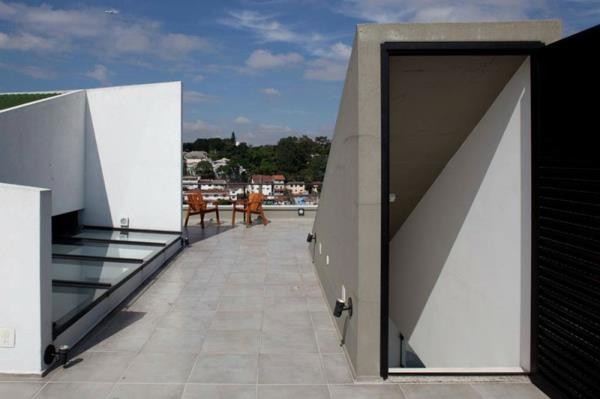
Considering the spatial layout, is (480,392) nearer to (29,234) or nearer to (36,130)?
(29,234)

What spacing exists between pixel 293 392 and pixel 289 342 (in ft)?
3.17

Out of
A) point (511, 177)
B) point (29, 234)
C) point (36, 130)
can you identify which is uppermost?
point (36, 130)

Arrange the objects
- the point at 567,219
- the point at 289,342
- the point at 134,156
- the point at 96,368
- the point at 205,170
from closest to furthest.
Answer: the point at 567,219
the point at 96,368
the point at 289,342
the point at 134,156
the point at 205,170

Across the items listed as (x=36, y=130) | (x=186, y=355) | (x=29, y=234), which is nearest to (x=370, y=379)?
(x=186, y=355)

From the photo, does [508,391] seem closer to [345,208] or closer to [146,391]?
[345,208]

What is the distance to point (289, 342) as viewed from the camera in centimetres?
419

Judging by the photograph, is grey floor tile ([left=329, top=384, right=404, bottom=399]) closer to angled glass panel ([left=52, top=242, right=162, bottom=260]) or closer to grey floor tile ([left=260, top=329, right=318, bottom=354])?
grey floor tile ([left=260, top=329, right=318, bottom=354])

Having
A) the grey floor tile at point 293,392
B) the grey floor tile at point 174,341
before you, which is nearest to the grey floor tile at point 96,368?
the grey floor tile at point 174,341

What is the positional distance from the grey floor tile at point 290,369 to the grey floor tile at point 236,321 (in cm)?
77

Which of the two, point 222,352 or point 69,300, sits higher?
point 69,300

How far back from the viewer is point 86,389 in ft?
10.5

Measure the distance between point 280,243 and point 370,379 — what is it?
6.24 m

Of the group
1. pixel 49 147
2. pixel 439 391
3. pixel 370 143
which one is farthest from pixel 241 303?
pixel 49 147

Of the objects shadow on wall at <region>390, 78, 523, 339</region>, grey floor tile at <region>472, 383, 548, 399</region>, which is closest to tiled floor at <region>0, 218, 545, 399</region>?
Result: grey floor tile at <region>472, 383, 548, 399</region>
